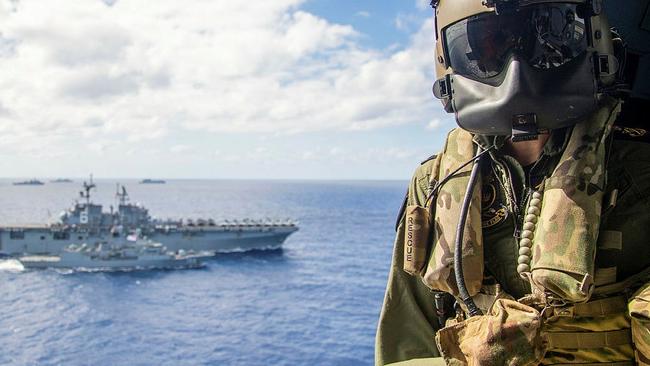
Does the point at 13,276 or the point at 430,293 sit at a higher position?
the point at 430,293

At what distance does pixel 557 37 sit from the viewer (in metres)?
2.30

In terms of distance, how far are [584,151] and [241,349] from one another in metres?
45.0

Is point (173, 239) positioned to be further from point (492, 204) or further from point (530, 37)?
point (530, 37)

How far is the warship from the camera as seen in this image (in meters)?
70.1

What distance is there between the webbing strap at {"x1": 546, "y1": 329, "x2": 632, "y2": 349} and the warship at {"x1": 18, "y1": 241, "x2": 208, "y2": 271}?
7308 cm

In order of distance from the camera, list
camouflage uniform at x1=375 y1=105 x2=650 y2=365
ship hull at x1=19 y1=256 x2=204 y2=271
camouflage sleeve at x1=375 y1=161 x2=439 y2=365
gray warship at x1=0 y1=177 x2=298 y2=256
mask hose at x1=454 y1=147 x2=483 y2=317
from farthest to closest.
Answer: gray warship at x1=0 y1=177 x2=298 y2=256 < ship hull at x1=19 y1=256 x2=204 y2=271 < camouflage sleeve at x1=375 y1=161 x2=439 y2=365 < mask hose at x1=454 y1=147 x2=483 y2=317 < camouflage uniform at x1=375 y1=105 x2=650 y2=365

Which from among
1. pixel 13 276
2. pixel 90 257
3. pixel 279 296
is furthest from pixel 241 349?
pixel 13 276

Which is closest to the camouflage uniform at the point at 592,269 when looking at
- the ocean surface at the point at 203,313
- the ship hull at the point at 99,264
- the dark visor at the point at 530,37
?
the dark visor at the point at 530,37

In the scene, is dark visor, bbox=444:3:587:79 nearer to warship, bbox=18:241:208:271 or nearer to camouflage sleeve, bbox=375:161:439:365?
camouflage sleeve, bbox=375:161:439:365

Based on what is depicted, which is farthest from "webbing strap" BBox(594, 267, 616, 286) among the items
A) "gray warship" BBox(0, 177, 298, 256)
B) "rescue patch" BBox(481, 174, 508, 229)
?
"gray warship" BBox(0, 177, 298, 256)

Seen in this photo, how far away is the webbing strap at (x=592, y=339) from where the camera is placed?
2301 mm

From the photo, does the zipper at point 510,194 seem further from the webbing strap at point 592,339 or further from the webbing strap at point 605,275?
the webbing strap at point 592,339

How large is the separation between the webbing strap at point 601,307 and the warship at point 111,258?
73.1 meters

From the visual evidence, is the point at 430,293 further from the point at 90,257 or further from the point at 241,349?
the point at 90,257
